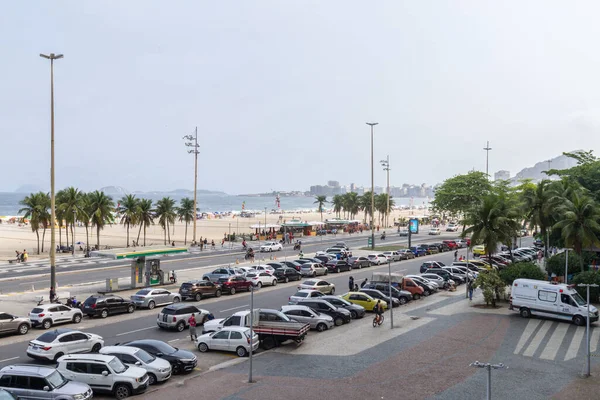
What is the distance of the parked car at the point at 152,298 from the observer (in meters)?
33.1

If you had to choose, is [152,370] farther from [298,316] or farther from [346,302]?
[346,302]

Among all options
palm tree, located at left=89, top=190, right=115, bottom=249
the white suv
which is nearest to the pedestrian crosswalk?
the white suv

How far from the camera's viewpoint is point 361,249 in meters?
72.8

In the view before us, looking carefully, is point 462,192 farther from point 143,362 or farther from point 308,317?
point 143,362

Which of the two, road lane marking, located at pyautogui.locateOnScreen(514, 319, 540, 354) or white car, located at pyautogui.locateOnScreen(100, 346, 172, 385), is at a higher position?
white car, located at pyautogui.locateOnScreen(100, 346, 172, 385)

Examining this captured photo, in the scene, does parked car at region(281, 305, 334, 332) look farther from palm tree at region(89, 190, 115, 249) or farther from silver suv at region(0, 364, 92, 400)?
palm tree at region(89, 190, 115, 249)

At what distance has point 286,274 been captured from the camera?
4497cm

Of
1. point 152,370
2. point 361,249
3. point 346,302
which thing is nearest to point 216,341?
point 152,370

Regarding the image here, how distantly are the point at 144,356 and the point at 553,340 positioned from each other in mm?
18905

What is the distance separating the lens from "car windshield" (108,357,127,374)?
17750 millimetres

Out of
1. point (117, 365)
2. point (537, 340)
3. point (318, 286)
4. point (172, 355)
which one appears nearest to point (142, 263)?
point (318, 286)

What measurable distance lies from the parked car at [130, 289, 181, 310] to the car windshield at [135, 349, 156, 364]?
14.0 meters

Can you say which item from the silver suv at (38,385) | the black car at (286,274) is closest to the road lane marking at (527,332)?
the silver suv at (38,385)

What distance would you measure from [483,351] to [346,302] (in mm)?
9695
